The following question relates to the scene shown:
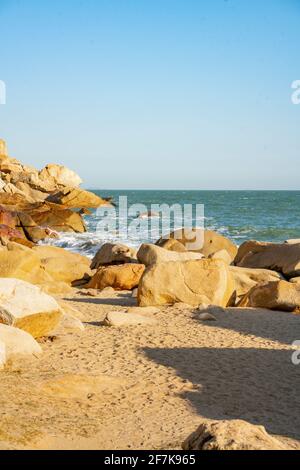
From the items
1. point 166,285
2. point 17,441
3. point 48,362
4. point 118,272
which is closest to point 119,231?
point 118,272

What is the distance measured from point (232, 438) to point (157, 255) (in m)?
10.5

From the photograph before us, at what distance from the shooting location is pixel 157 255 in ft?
47.0

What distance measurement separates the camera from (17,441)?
4.71 m

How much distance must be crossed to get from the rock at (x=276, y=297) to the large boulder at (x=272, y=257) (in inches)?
141

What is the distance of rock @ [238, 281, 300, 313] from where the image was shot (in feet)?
35.6

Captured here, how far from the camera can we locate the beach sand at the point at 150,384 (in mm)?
5121

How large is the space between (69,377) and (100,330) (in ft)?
8.12

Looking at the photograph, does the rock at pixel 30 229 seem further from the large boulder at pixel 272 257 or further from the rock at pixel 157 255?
the rock at pixel 157 255

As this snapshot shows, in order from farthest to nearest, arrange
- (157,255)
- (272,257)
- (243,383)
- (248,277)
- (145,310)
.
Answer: (272,257), (157,255), (248,277), (145,310), (243,383)

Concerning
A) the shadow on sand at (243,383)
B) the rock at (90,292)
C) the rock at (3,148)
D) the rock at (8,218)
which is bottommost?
the rock at (90,292)

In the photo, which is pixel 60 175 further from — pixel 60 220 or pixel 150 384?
pixel 150 384

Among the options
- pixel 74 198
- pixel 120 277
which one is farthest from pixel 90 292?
pixel 74 198

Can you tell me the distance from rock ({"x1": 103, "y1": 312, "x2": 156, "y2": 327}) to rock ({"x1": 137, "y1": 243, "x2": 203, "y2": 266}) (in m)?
4.25

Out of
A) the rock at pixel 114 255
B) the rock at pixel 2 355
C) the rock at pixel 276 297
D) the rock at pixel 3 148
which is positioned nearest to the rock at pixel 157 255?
the rock at pixel 114 255
